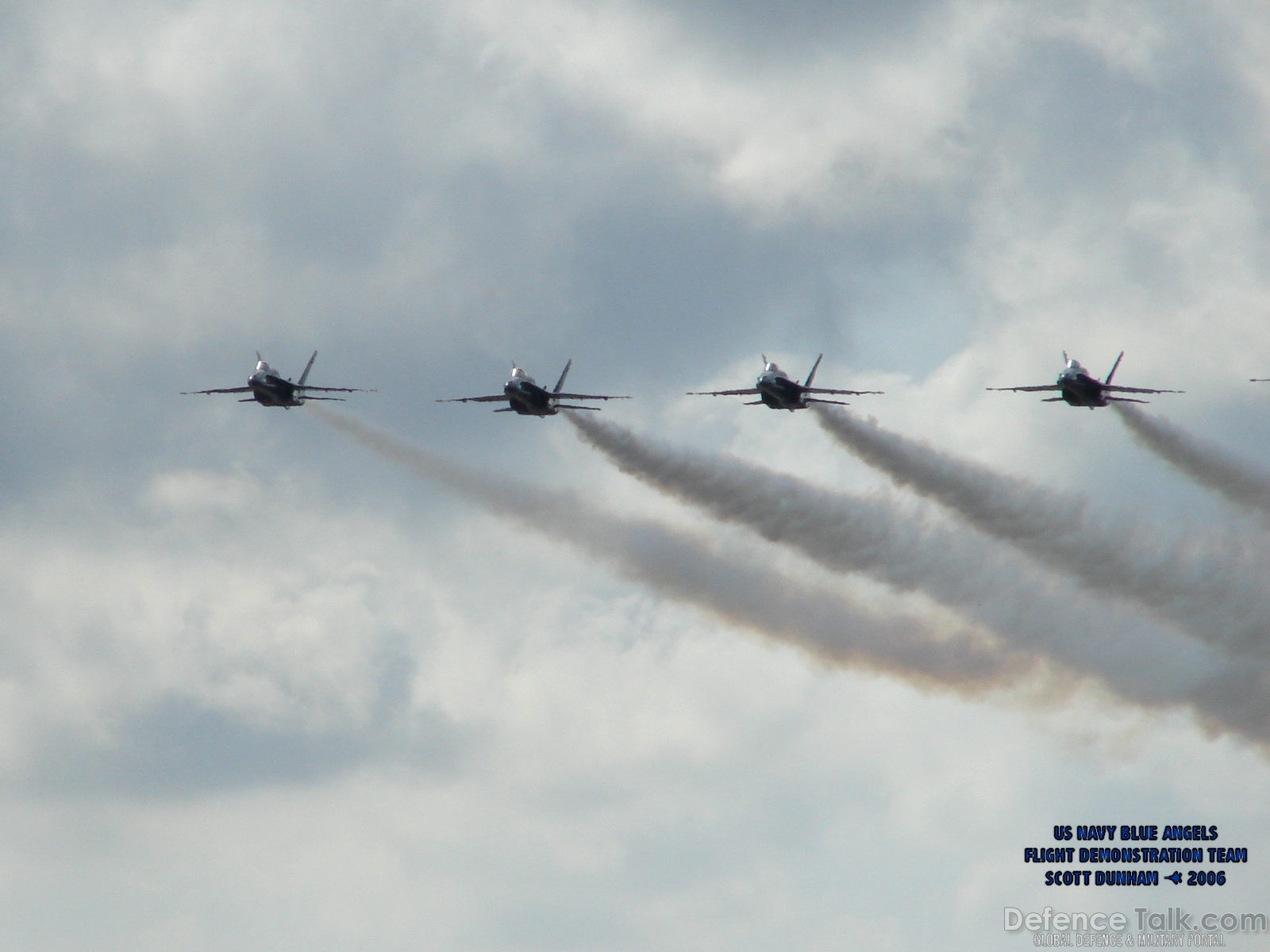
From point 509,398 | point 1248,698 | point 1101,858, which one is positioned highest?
point 509,398

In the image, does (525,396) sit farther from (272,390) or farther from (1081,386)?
(1081,386)

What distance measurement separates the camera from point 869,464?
5955 inches

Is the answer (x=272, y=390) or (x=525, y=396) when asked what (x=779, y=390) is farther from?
(x=272, y=390)

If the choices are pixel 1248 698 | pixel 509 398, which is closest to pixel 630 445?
pixel 509 398

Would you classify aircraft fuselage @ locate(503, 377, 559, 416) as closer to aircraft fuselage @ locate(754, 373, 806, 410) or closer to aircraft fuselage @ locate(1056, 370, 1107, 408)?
aircraft fuselage @ locate(754, 373, 806, 410)

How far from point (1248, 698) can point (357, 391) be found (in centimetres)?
4949

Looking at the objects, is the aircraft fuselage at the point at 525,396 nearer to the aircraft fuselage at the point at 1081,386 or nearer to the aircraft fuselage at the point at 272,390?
the aircraft fuselage at the point at 272,390

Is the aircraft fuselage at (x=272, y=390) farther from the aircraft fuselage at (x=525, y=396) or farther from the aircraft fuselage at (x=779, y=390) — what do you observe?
the aircraft fuselage at (x=779, y=390)

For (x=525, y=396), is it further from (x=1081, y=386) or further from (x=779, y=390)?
(x=1081, y=386)

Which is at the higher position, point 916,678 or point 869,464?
point 869,464

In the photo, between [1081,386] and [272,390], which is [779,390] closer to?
[1081,386]

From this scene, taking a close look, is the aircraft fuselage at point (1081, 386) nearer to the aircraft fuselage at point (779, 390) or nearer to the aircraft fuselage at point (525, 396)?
the aircraft fuselage at point (779, 390)

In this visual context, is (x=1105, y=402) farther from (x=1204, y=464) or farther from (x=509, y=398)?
(x=509, y=398)

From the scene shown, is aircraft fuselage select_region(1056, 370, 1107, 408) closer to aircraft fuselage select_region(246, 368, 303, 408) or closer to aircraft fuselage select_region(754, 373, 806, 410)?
aircraft fuselage select_region(754, 373, 806, 410)
